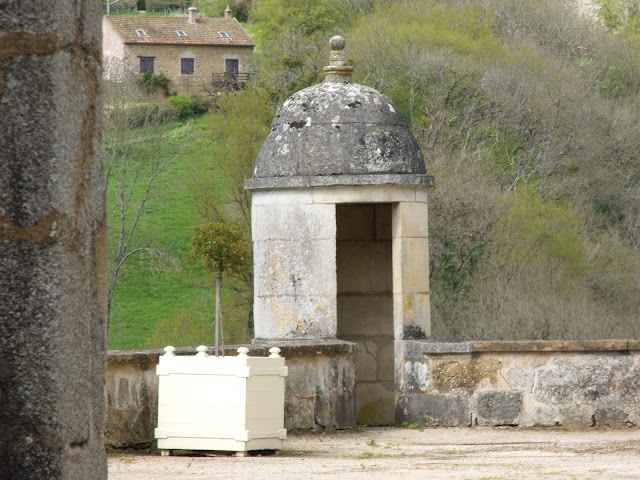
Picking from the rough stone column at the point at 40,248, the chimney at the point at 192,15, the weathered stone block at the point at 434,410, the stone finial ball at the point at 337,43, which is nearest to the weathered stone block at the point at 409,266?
the weathered stone block at the point at 434,410

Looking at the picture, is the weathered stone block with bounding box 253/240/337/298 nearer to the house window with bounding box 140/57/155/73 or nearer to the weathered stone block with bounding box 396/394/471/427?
the weathered stone block with bounding box 396/394/471/427

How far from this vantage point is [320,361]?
30.7ft

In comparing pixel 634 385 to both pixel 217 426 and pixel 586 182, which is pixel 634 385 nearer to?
pixel 217 426

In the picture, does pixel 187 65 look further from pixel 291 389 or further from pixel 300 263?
pixel 291 389

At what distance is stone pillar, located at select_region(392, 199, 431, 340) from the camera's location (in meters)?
10.4

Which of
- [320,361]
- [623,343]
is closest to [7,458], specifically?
[320,361]

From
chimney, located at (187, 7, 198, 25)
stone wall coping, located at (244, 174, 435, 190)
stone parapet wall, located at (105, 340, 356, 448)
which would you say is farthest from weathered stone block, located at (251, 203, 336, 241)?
chimney, located at (187, 7, 198, 25)

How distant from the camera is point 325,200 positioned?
1028 cm

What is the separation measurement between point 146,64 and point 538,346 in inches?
1900

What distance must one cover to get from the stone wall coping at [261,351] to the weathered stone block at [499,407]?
0.99 m

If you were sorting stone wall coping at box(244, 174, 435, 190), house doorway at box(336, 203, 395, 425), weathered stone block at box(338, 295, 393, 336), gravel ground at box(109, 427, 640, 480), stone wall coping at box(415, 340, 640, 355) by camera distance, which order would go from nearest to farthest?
gravel ground at box(109, 427, 640, 480)
stone wall coping at box(415, 340, 640, 355)
stone wall coping at box(244, 174, 435, 190)
house doorway at box(336, 203, 395, 425)
weathered stone block at box(338, 295, 393, 336)

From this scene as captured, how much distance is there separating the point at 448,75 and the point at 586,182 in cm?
447

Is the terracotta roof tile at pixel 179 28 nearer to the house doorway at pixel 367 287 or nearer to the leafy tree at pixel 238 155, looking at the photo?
the leafy tree at pixel 238 155

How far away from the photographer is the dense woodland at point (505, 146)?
3108 cm
